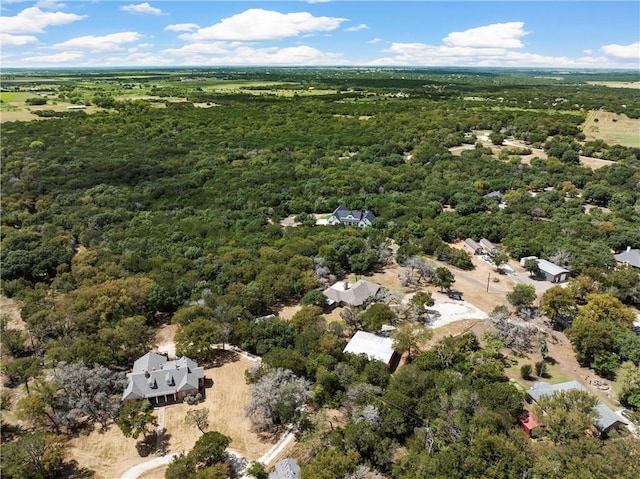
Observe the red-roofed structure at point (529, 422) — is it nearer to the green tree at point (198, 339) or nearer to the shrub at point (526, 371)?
the shrub at point (526, 371)

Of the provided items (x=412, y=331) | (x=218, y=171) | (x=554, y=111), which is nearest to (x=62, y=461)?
(x=412, y=331)

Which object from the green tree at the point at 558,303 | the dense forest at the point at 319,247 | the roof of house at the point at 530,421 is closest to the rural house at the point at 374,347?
the dense forest at the point at 319,247

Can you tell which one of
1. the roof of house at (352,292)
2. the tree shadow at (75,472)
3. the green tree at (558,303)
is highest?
the green tree at (558,303)

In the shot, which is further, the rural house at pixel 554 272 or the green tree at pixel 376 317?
the rural house at pixel 554 272

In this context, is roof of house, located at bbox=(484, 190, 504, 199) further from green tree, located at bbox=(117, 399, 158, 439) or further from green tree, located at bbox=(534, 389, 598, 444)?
green tree, located at bbox=(117, 399, 158, 439)

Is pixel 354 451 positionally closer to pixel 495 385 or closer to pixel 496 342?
pixel 495 385

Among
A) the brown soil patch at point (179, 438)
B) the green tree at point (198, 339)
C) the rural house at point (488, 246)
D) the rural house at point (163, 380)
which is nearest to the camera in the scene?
the brown soil patch at point (179, 438)

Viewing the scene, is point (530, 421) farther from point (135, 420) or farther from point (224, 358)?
point (135, 420)
